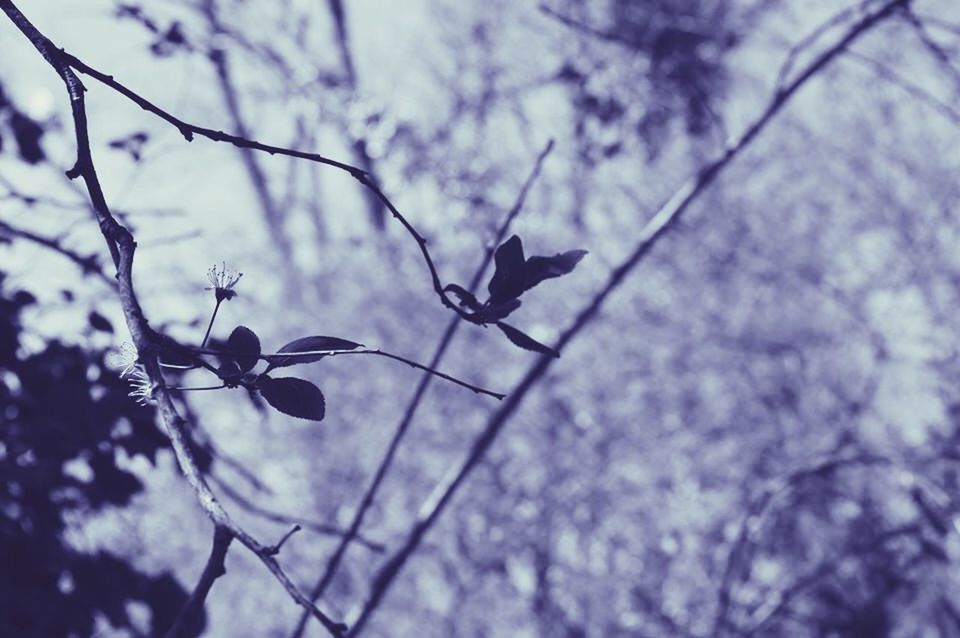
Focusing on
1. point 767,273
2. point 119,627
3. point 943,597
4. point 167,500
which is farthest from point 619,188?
point 119,627

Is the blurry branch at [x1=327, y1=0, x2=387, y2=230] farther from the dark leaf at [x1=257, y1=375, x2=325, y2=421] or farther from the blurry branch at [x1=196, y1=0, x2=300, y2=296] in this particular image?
the dark leaf at [x1=257, y1=375, x2=325, y2=421]

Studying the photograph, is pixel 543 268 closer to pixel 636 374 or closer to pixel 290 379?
pixel 290 379

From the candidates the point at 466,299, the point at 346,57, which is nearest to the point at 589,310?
the point at 466,299

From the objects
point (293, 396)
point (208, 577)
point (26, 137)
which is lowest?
point (208, 577)

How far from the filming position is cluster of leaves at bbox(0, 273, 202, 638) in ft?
7.63

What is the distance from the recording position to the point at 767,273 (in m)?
6.70

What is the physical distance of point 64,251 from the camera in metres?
2.32

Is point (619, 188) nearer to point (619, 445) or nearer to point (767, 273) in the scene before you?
point (767, 273)

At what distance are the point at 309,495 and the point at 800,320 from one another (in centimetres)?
373

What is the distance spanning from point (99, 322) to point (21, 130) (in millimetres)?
781

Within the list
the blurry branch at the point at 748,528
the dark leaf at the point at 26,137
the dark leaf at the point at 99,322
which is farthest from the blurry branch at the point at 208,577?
the dark leaf at the point at 26,137

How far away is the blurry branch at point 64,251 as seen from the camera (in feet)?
7.70

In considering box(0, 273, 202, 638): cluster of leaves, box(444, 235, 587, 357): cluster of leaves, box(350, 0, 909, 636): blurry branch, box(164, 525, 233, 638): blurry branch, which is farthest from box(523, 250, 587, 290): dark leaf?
box(0, 273, 202, 638): cluster of leaves

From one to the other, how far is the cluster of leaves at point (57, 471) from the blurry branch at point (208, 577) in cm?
132
